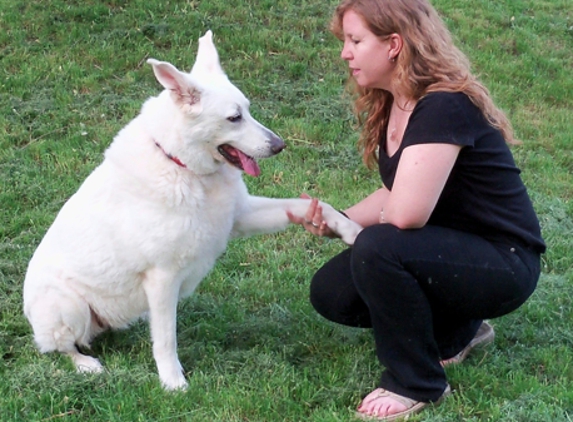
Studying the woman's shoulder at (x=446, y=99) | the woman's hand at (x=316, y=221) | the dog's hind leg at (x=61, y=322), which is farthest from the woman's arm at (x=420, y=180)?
the dog's hind leg at (x=61, y=322)

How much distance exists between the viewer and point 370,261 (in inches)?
105

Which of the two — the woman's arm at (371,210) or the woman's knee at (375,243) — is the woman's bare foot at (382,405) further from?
the woman's arm at (371,210)

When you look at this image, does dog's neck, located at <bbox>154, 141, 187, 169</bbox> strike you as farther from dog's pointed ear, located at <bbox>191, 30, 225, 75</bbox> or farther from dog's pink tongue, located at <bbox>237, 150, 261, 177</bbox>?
dog's pointed ear, located at <bbox>191, 30, 225, 75</bbox>

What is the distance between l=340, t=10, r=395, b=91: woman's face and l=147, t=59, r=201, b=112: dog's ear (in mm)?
661

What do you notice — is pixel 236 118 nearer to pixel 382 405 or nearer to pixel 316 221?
pixel 316 221

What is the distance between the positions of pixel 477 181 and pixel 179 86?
127 centimetres

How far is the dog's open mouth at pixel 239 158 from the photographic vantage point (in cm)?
317

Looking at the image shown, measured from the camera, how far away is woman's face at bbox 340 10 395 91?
9.10ft

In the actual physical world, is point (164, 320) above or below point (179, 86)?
below

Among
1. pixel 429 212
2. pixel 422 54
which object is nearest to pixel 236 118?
pixel 422 54

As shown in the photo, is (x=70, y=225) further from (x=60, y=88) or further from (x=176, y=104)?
(x=60, y=88)

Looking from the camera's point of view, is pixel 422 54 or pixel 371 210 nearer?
pixel 422 54

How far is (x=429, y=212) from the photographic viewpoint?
267 centimetres

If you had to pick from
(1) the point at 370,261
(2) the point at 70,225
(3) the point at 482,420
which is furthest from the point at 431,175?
(2) the point at 70,225
